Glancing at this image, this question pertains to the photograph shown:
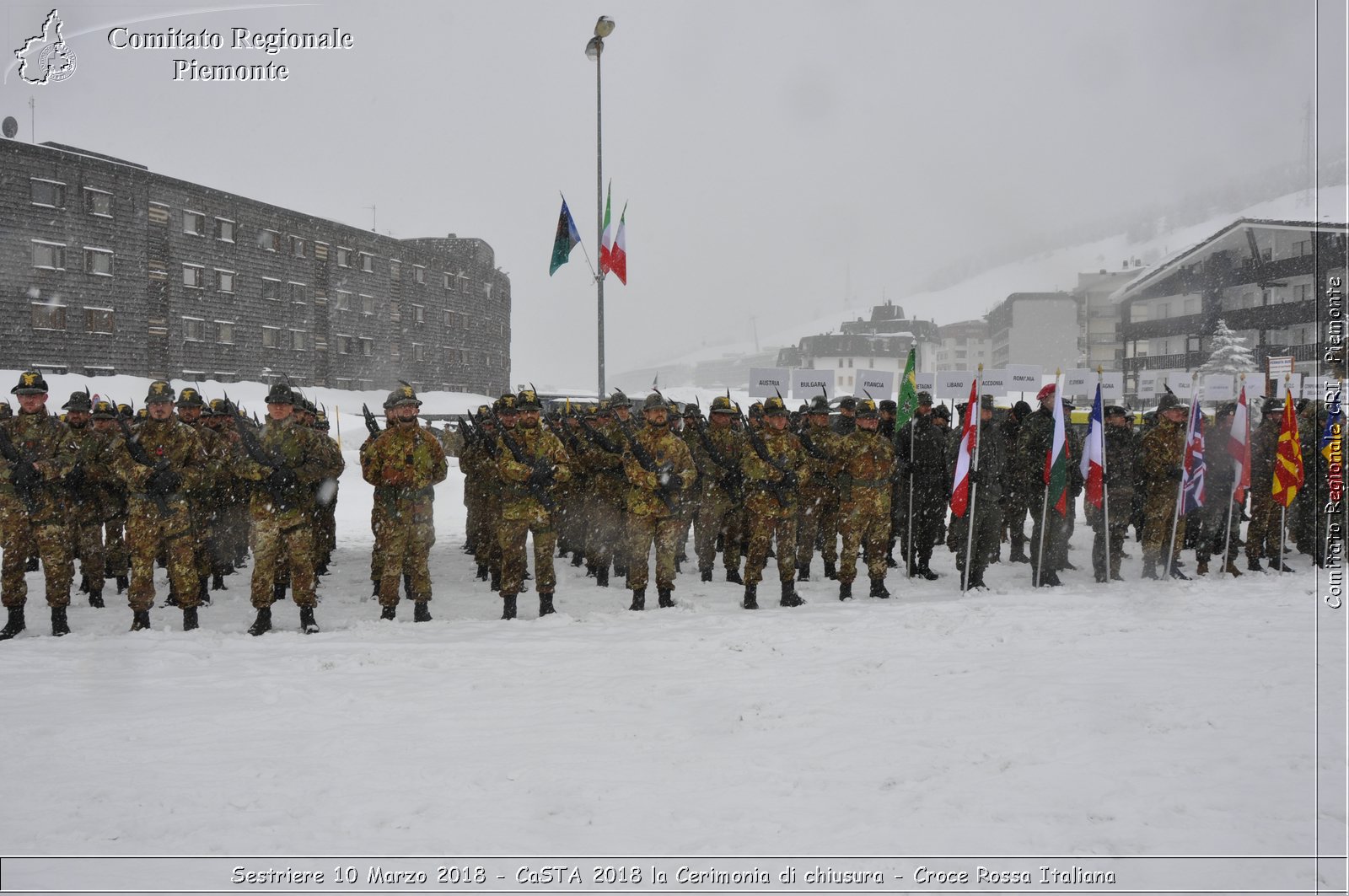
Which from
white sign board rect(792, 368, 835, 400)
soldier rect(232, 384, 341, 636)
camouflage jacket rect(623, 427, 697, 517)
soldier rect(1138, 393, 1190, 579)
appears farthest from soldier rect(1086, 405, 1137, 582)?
soldier rect(232, 384, 341, 636)

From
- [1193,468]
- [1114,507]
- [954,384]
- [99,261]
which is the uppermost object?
[99,261]

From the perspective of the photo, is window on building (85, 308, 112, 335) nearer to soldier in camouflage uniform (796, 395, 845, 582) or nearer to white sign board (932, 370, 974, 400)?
white sign board (932, 370, 974, 400)

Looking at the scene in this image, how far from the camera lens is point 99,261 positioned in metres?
32.9

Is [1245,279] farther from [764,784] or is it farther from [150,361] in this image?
[150,361]

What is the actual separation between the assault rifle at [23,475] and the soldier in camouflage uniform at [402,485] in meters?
2.33

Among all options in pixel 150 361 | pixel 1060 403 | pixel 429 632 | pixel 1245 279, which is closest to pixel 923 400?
pixel 1060 403

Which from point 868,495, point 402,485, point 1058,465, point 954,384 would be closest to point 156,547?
point 402,485

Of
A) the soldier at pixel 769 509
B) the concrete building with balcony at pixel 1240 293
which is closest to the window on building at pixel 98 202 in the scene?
the soldier at pixel 769 509

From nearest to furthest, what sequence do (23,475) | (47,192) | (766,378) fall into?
(23,475), (766,378), (47,192)

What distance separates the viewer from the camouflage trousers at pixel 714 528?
10.4m

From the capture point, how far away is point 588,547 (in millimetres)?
10562

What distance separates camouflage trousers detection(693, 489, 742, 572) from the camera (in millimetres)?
10352

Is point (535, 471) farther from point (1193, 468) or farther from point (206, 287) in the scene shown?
point (206, 287)

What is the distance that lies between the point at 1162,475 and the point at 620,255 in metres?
11.7
